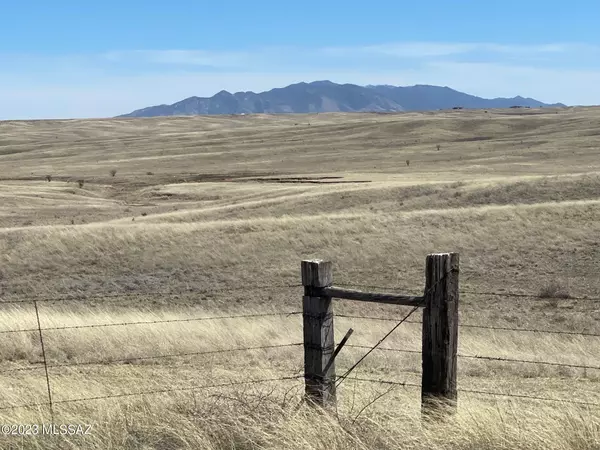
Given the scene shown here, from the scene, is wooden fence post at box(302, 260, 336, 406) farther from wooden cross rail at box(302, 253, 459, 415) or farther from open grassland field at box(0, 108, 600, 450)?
open grassland field at box(0, 108, 600, 450)

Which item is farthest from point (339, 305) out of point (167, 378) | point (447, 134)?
point (447, 134)

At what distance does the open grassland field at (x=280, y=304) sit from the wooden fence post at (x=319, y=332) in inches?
10.8

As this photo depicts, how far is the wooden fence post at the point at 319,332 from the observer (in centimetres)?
660

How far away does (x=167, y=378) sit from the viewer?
9.71m

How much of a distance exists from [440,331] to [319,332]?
3.67 feet

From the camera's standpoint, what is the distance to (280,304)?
70.7 feet

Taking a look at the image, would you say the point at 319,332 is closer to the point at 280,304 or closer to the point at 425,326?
the point at 425,326

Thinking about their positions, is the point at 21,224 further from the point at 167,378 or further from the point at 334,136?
the point at 334,136

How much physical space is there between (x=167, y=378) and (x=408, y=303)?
4.63m

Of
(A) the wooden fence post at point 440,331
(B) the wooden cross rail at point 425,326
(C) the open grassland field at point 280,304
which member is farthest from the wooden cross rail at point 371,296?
(C) the open grassland field at point 280,304

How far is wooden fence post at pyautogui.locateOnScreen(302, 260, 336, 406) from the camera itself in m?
6.60

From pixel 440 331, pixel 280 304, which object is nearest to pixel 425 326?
pixel 440 331

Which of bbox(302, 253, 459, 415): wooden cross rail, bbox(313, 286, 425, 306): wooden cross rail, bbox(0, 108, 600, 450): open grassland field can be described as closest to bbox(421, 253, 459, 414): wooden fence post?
bbox(302, 253, 459, 415): wooden cross rail

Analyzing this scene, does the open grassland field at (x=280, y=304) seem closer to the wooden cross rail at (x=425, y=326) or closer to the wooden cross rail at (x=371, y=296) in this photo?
the wooden cross rail at (x=425, y=326)
